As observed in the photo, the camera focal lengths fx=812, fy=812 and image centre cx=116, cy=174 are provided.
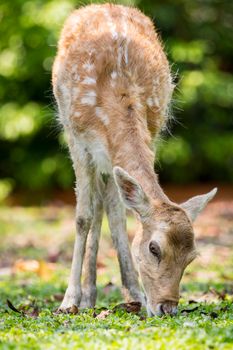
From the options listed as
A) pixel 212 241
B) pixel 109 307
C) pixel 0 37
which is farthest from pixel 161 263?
pixel 0 37

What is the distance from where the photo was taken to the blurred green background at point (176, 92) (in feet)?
59.7

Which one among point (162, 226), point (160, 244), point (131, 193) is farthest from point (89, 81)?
point (160, 244)

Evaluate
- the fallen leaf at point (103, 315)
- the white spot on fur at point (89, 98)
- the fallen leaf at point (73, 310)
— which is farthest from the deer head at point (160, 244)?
the white spot on fur at point (89, 98)

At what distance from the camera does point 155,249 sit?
21.2ft

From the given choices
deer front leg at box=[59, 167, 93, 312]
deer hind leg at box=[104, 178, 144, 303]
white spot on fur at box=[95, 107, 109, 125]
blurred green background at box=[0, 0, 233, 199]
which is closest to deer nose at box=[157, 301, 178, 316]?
deer hind leg at box=[104, 178, 144, 303]

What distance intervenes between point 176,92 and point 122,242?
9.19 m

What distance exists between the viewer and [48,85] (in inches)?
775

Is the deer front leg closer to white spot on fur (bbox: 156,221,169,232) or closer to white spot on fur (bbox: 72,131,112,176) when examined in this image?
white spot on fur (bbox: 72,131,112,176)

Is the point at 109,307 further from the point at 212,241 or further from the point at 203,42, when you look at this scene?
the point at 203,42

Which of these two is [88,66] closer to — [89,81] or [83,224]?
[89,81]

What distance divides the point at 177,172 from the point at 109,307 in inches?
Answer: 534

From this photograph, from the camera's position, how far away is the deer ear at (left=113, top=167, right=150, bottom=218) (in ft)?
21.6

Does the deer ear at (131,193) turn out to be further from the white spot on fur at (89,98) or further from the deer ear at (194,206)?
the white spot on fur at (89,98)

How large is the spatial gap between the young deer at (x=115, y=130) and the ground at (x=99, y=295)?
51 cm
